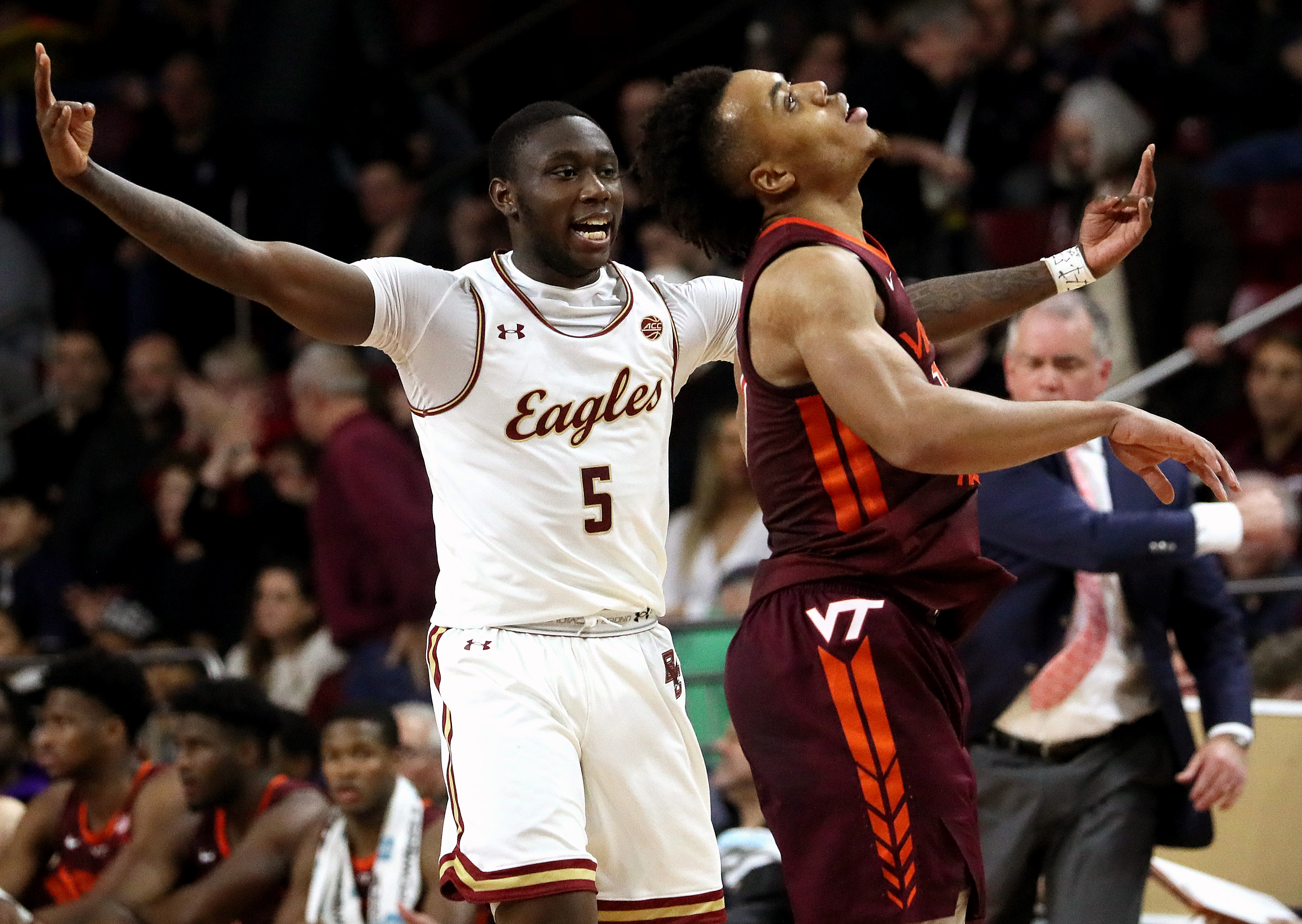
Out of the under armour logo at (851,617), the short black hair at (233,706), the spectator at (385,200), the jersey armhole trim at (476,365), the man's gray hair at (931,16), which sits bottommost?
the short black hair at (233,706)

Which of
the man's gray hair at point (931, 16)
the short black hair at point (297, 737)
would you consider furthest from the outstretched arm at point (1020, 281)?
the man's gray hair at point (931, 16)

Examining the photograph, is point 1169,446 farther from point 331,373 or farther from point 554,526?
point 331,373

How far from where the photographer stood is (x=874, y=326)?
3.39 metres

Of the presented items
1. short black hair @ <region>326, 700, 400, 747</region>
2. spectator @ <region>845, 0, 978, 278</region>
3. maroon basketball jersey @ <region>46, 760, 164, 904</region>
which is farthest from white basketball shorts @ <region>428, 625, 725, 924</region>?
spectator @ <region>845, 0, 978, 278</region>

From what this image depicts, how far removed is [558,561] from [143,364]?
24.0 ft

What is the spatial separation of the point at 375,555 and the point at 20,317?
16.7ft

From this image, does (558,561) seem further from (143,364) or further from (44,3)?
(44,3)

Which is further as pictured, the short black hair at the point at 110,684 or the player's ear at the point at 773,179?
the short black hair at the point at 110,684

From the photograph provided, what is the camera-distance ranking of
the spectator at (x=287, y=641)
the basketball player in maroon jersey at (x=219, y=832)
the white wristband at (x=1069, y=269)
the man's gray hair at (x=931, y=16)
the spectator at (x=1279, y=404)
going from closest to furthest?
the white wristband at (x=1069, y=269), the basketball player in maroon jersey at (x=219, y=832), the spectator at (x=1279, y=404), the spectator at (x=287, y=641), the man's gray hair at (x=931, y=16)

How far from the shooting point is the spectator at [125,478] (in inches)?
410

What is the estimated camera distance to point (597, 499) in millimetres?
4156

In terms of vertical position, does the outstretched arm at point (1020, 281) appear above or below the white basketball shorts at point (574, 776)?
above

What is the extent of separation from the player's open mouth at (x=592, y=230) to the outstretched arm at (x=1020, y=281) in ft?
2.31

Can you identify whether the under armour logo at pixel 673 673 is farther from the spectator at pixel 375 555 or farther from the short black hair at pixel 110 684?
the short black hair at pixel 110 684
